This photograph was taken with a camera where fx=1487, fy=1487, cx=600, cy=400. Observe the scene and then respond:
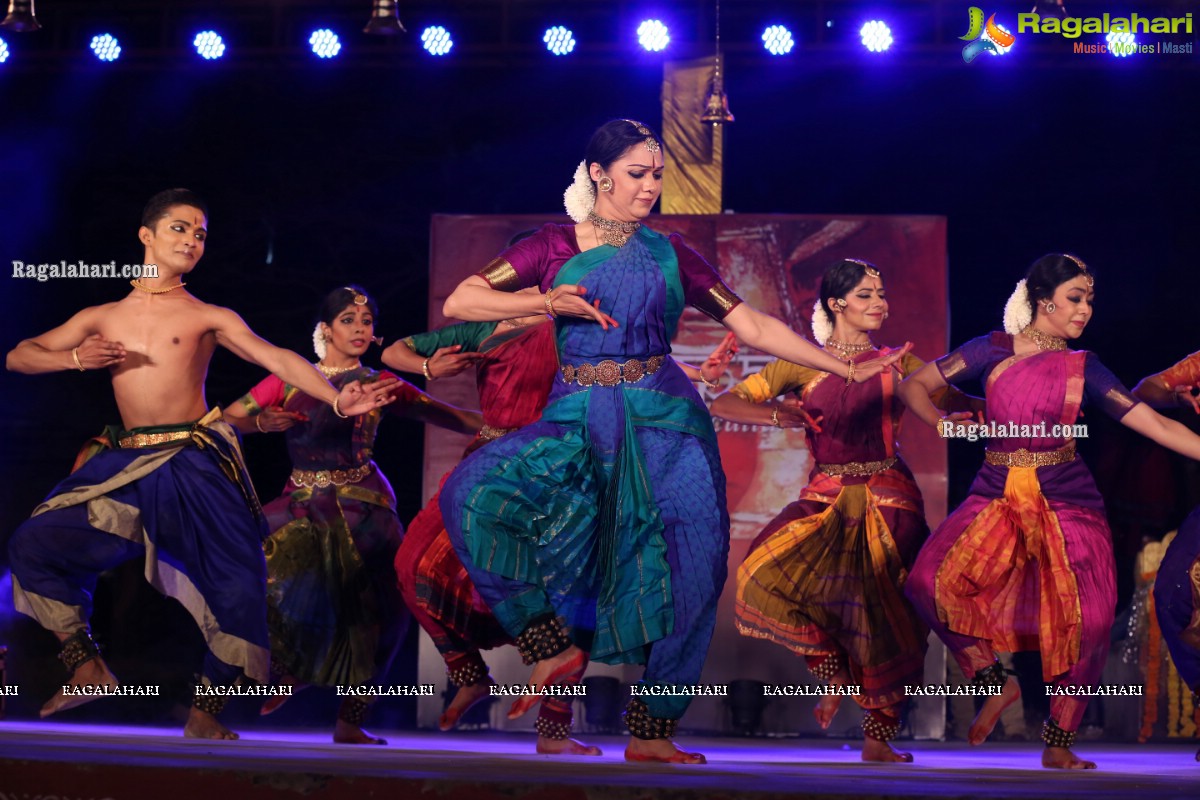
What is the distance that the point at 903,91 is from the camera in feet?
21.9

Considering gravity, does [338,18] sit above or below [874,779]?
above

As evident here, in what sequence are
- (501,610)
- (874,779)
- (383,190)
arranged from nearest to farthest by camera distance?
(874,779)
(501,610)
(383,190)

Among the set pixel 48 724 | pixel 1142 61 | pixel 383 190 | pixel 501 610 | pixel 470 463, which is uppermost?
pixel 1142 61

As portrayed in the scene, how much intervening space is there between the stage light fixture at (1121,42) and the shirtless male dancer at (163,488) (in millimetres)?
3588

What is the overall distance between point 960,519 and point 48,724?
12.9 ft

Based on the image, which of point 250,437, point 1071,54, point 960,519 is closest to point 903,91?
point 1071,54

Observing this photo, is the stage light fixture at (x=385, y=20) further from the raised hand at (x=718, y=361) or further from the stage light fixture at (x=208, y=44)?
the raised hand at (x=718, y=361)

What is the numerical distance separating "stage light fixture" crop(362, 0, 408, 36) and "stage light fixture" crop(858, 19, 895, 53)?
198cm

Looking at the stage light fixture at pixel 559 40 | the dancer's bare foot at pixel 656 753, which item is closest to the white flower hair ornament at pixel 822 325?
the stage light fixture at pixel 559 40

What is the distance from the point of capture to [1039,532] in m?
5.05

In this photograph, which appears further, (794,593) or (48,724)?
(48,724)

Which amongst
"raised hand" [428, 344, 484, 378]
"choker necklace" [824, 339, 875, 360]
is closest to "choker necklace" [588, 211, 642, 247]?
"raised hand" [428, 344, 484, 378]

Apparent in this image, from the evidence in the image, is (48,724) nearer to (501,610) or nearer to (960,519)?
(501,610)

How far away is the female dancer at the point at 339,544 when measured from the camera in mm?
5703
